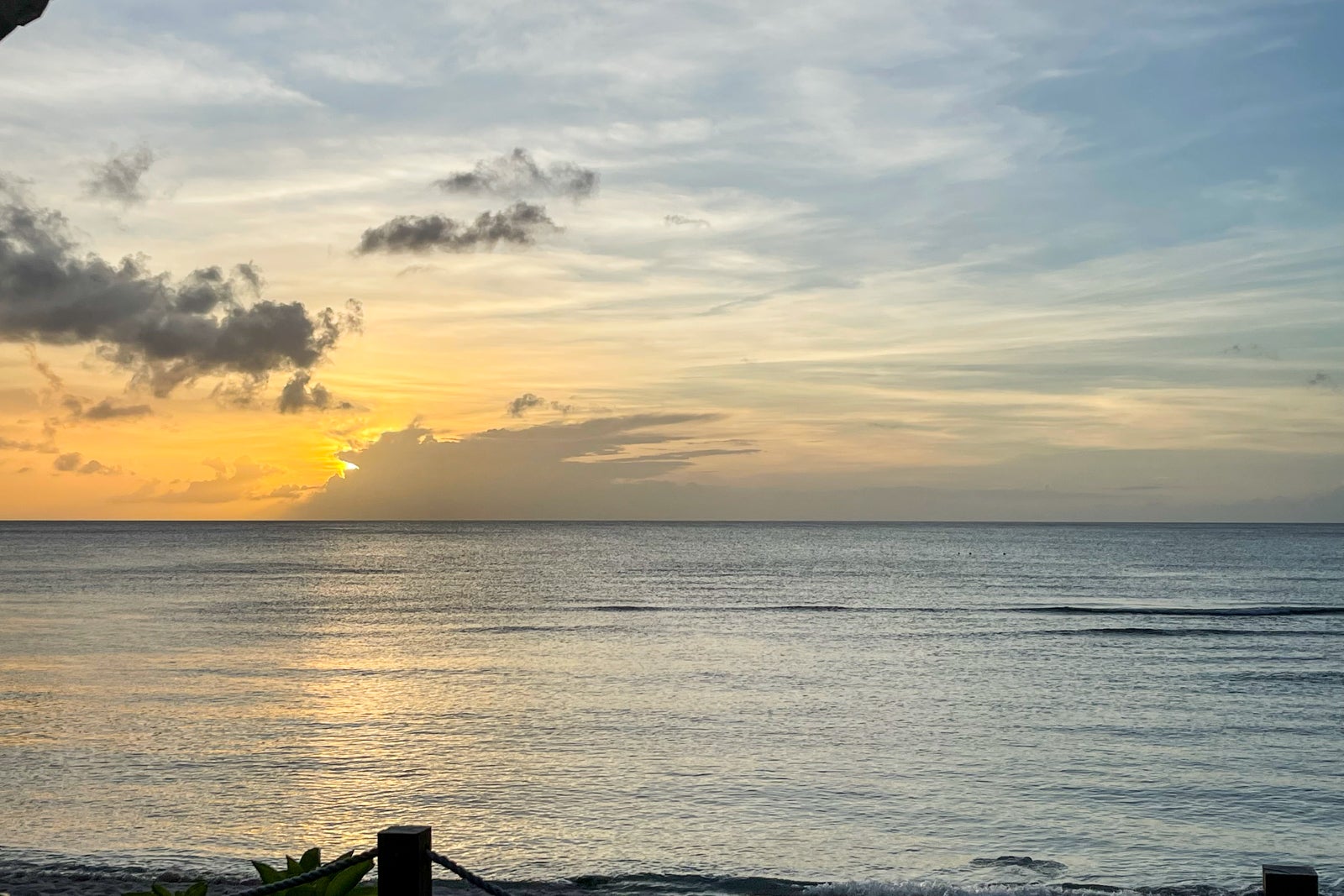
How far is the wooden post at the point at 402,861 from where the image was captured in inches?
218

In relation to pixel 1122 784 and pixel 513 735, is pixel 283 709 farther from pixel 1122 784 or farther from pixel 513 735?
pixel 1122 784

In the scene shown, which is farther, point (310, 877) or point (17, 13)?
point (310, 877)

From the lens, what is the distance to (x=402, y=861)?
18.2ft

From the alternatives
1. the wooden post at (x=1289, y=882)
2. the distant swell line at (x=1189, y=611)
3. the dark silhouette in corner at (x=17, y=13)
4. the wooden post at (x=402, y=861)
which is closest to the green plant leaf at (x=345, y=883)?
the wooden post at (x=402, y=861)

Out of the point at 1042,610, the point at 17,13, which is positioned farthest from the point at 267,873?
the point at 1042,610

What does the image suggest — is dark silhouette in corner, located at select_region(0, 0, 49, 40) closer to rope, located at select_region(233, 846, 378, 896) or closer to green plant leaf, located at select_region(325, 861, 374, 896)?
rope, located at select_region(233, 846, 378, 896)

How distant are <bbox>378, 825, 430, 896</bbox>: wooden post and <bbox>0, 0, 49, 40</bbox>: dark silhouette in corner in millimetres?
4230

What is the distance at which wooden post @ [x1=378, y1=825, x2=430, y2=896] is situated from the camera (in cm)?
554

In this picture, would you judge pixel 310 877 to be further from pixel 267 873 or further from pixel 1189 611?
pixel 1189 611

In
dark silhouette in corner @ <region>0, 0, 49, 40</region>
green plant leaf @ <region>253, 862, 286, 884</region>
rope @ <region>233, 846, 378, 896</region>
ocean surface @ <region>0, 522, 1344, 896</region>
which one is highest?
dark silhouette in corner @ <region>0, 0, 49, 40</region>

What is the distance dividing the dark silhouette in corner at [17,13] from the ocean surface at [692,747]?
10.6m

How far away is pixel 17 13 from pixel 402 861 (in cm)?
444

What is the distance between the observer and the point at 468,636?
4225 cm

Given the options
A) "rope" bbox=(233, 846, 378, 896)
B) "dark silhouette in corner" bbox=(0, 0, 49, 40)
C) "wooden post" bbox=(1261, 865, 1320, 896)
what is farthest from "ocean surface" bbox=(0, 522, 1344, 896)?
"dark silhouette in corner" bbox=(0, 0, 49, 40)
